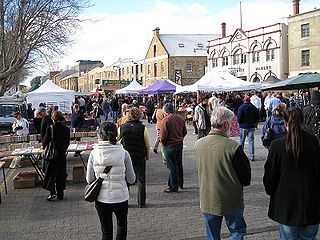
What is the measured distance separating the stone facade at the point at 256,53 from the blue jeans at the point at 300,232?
36.9 m

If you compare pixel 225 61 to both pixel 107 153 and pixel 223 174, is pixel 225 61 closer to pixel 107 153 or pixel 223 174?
pixel 107 153

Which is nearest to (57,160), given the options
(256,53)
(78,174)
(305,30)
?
(78,174)

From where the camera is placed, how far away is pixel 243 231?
4.14 meters

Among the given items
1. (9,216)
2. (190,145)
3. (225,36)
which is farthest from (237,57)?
(9,216)

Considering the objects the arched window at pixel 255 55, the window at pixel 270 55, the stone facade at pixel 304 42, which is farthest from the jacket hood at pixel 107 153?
the arched window at pixel 255 55

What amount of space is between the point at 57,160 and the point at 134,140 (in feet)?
5.86

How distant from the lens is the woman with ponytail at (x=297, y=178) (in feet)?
12.0

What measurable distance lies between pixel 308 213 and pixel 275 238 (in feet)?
6.95

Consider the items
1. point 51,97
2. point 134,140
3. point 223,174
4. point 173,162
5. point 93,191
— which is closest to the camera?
point 223,174

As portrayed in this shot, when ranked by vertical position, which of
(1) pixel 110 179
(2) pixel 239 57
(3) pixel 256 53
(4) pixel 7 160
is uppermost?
(3) pixel 256 53

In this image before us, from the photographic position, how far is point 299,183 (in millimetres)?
3693

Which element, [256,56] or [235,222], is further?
[256,56]

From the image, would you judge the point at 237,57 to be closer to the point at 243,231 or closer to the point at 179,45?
the point at 179,45

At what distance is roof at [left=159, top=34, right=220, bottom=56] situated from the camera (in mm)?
62625
